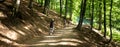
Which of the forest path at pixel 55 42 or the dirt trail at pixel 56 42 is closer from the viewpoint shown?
the forest path at pixel 55 42

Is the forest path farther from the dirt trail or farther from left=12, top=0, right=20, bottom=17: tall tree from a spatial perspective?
left=12, top=0, right=20, bottom=17: tall tree

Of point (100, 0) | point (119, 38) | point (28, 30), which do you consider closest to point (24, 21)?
point (28, 30)

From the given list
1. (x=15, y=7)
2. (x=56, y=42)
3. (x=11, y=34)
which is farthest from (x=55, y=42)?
(x=15, y=7)

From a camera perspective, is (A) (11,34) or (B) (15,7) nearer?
(A) (11,34)

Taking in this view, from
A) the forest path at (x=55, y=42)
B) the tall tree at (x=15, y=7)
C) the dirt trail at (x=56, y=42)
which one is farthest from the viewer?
the tall tree at (x=15, y=7)

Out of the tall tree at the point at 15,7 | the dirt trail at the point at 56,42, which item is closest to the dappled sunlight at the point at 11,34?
the dirt trail at the point at 56,42

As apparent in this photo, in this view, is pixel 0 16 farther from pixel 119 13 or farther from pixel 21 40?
pixel 119 13

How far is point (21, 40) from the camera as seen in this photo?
768 inches

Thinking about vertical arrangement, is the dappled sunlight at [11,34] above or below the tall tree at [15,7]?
below

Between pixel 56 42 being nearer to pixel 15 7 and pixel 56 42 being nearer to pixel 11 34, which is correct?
pixel 11 34

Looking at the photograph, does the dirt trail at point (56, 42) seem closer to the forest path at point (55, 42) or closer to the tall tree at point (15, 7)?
the forest path at point (55, 42)

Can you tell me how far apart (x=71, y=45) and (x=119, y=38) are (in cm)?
2837

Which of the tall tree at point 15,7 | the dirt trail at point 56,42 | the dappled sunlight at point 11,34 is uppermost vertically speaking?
the tall tree at point 15,7

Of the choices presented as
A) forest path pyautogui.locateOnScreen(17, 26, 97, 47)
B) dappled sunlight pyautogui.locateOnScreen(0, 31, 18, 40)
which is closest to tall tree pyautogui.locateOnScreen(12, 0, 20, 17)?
dappled sunlight pyautogui.locateOnScreen(0, 31, 18, 40)
